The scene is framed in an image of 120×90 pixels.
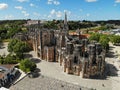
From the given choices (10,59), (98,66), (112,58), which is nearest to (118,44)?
(112,58)

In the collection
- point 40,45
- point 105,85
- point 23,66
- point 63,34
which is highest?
point 63,34

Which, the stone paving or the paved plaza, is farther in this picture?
the paved plaza

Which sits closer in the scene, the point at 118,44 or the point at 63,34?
the point at 63,34

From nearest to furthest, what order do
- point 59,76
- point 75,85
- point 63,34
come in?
point 75,85 → point 59,76 → point 63,34

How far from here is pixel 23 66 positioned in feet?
158

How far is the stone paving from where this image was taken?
38500 mm

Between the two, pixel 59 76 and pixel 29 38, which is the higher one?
pixel 29 38

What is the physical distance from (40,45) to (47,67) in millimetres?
11233

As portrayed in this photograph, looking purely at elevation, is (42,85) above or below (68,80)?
above

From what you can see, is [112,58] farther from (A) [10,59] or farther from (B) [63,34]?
(A) [10,59]

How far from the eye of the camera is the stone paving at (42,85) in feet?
126

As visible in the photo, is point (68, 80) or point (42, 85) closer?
point (42, 85)

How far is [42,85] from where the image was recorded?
39.7 m

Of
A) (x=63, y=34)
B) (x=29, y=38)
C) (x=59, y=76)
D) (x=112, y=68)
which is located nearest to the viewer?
(x=59, y=76)
